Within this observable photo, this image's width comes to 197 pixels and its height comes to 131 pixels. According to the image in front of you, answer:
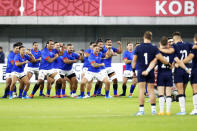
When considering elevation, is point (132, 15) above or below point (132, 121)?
above

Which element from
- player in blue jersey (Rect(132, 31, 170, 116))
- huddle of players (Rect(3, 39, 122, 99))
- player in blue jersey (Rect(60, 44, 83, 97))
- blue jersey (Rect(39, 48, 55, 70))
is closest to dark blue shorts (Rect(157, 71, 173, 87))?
player in blue jersey (Rect(132, 31, 170, 116))

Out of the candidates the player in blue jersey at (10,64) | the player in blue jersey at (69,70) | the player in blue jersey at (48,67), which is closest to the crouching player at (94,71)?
the player in blue jersey at (69,70)

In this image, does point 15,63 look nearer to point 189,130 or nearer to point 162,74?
point 162,74

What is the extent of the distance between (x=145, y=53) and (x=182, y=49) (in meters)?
1.35

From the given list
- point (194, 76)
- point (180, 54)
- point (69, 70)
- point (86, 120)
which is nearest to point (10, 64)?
point (69, 70)

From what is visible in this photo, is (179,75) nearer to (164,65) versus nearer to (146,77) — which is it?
(164,65)

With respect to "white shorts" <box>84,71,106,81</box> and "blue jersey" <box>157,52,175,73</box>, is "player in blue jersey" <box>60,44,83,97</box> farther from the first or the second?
"blue jersey" <box>157,52,175,73</box>

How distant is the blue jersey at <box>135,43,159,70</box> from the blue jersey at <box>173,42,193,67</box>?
93 centimetres

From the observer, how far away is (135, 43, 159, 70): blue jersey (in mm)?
14828

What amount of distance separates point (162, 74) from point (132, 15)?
94.5 ft

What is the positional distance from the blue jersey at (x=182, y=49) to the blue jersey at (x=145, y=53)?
93 centimetres

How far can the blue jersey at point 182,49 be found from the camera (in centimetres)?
1561

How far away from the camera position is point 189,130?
1164cm

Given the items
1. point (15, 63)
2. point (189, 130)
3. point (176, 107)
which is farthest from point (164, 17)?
point (189, 130)
